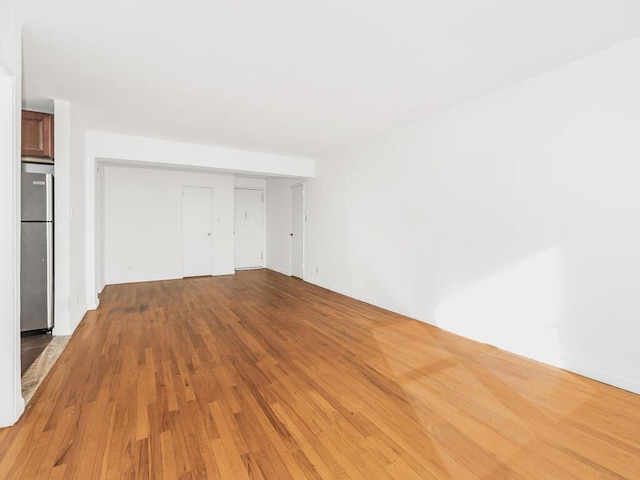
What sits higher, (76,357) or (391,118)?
(391,118)

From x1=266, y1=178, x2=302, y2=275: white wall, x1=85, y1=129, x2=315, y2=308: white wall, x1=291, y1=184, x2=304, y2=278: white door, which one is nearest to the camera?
x1=85, y1=129, x2=315, y2=308: white wall

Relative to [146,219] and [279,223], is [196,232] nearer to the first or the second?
[146,219]

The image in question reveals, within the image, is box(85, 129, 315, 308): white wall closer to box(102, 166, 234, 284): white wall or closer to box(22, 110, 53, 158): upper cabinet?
box(22, 110, 53, 158): upper cabinet

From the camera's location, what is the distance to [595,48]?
242cm

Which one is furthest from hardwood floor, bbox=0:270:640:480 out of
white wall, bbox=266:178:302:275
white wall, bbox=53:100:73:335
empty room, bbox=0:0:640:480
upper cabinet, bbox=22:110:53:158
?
white wall, bbox=266:178:302:275

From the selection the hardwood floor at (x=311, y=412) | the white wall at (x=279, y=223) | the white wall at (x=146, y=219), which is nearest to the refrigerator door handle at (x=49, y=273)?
the hardwood floor at (x=311, y=412)

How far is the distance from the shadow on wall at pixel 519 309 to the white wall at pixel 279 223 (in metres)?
4.55

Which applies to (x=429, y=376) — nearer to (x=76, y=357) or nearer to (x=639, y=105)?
(x=639, y=105)

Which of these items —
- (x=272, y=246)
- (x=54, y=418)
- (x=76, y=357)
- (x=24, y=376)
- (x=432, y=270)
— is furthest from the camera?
(x=272, y=246)

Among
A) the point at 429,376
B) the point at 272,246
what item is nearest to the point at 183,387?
the point at 429,376

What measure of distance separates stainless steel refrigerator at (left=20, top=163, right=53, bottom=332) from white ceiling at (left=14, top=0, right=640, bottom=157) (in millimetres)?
980

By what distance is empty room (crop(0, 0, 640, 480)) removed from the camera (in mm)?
1833

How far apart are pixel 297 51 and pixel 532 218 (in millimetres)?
2515

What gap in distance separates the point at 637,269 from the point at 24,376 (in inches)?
189
